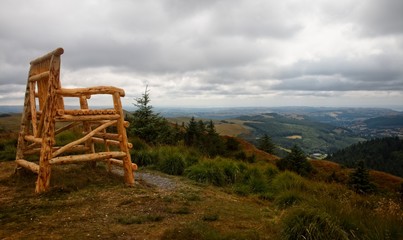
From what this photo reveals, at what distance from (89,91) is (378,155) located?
518ft

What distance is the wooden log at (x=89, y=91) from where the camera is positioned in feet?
23.4

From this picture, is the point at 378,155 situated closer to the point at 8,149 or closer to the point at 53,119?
the point at 8,149

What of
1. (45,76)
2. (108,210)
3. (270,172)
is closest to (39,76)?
(45,76)

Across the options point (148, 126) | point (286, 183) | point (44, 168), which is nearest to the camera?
point (44, 168)

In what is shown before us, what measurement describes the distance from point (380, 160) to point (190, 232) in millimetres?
148175

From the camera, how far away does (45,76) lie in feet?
24.0

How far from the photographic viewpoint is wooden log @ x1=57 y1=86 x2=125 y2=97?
7141 millimetres

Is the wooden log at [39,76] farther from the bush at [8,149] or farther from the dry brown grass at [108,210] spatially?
the bush at [8,149]

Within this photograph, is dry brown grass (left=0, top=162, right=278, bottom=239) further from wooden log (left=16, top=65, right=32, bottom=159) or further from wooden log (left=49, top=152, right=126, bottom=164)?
wooden log (left=16, top=65, right=32, bottom=159)

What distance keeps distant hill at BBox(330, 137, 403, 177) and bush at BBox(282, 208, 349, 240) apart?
4745 inches

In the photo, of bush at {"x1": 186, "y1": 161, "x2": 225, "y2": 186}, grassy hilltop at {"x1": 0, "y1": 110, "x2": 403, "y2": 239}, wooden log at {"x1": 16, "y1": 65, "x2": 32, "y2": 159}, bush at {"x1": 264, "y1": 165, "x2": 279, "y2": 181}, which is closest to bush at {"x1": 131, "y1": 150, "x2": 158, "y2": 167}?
grassy hilltop at {"x1": 0, "y1": 110, "x2": 403, "y2": 239}

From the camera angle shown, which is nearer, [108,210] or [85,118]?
[108,210]

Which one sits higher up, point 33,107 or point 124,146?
point 33,107

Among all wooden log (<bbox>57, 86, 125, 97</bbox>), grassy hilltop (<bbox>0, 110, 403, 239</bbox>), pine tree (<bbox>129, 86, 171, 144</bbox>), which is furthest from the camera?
pine tree (<bbox>129, 86, 171, 144</bbox>)
